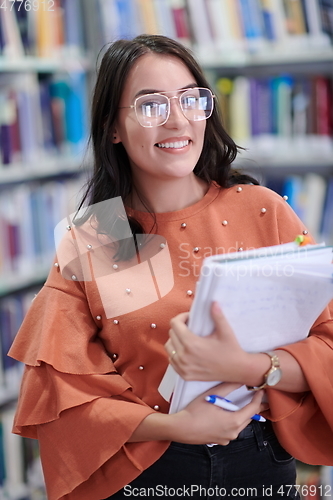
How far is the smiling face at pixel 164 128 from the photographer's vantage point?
1.15m

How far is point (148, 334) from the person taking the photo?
1141 millimetres

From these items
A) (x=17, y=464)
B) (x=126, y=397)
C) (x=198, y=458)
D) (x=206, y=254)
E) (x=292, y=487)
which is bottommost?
(x=17, y=464)

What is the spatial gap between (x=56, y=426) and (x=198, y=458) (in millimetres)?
294

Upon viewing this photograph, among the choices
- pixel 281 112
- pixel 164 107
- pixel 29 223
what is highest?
pixel 164 107

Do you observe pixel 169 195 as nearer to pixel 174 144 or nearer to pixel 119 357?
pixel 174 144

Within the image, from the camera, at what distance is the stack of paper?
861 millimetres

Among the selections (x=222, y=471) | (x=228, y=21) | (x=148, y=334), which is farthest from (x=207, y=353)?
(x=228, y=21)

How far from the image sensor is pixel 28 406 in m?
1.16

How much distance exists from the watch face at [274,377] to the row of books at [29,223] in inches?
52.7

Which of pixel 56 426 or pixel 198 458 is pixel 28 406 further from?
pixel 198 458

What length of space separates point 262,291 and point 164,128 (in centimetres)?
43

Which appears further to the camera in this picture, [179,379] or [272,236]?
[272,236]

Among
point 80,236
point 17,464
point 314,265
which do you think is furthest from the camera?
point 17,464

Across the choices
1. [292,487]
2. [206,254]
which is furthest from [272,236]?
[292,487]
